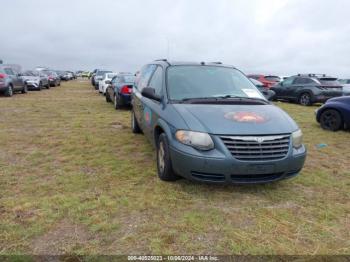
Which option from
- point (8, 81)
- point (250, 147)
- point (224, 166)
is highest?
point (8, 81)

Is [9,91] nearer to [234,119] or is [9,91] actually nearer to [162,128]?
[162,128]

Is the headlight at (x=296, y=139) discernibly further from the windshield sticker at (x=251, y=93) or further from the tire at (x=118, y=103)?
the tire at (x=118, y=103)

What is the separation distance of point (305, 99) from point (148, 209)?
1378 cm

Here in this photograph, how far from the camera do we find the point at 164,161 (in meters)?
4.25

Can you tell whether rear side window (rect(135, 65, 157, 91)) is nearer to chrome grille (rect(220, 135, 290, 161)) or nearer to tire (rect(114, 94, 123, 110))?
chrome grille (rect(220, 135, 290, 161))

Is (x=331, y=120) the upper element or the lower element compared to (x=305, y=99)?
upper

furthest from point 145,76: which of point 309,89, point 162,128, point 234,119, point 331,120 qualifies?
point 309,89

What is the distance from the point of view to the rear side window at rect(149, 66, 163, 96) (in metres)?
4.94

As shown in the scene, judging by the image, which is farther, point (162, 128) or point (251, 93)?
point (251, 93)

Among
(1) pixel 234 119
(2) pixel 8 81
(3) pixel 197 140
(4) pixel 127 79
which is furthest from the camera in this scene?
(2) pixel 8 81

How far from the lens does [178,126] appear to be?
3.92 metres

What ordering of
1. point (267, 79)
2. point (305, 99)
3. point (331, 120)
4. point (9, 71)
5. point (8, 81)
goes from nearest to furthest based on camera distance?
point (331, 120) < point (305, 99) < point (8, 81) < point (9, 71) < point (267, 79)

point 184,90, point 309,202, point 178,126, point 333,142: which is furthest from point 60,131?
point 333,142

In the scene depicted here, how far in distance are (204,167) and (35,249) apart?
6.30 feet
